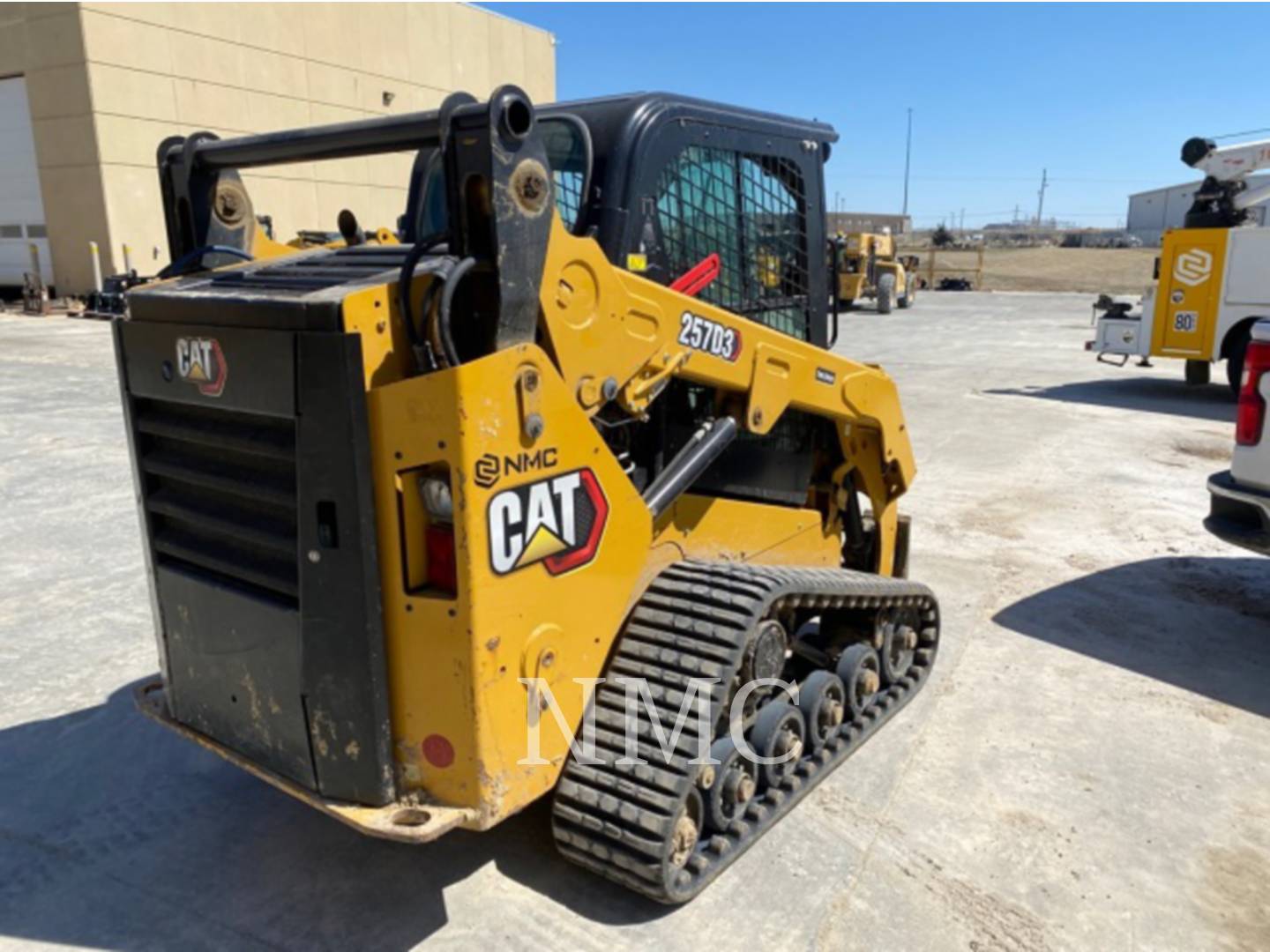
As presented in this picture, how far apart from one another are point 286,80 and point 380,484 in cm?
2960

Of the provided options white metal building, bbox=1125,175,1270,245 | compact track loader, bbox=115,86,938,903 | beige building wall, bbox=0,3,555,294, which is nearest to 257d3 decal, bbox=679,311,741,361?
compact track loader, bbox=115,86,938,903

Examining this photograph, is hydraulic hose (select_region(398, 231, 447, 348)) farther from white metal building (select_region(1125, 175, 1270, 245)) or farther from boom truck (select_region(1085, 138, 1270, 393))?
white metal building (select_region(1125, 175, 1270, 245))

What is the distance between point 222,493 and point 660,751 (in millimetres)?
1450

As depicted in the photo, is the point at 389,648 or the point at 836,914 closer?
the point at 389,648

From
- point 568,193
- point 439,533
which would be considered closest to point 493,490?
point 439,533

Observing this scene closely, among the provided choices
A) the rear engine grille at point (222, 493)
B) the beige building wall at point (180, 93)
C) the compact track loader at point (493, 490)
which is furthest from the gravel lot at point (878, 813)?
the beige building wall at point (180, 93)

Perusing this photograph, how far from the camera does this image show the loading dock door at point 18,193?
85.0ft

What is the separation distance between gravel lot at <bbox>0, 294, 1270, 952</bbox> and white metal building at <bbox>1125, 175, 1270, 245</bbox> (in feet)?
265

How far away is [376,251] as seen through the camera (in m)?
2.97

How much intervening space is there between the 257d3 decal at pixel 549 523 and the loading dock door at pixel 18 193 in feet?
94.4

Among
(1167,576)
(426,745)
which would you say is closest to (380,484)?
(426,745)

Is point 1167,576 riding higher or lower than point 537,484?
lower

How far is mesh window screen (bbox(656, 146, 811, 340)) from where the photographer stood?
11.2 ft

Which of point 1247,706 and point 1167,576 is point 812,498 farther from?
point 1167,576
